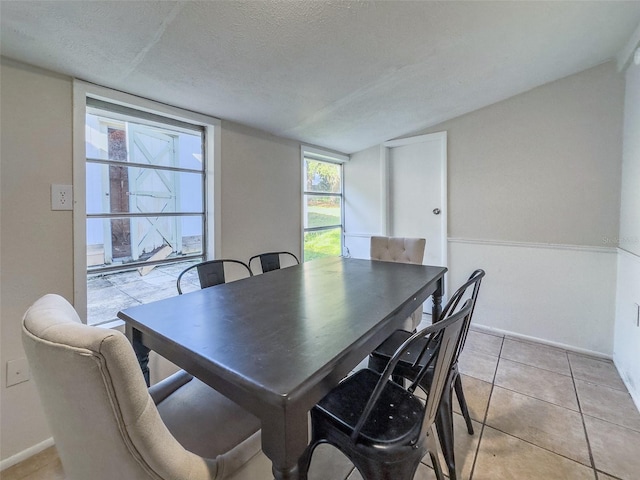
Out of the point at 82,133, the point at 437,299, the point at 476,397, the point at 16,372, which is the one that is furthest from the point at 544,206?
the point at 16,372

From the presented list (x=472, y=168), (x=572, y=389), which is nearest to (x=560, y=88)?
(x=472, y=168)

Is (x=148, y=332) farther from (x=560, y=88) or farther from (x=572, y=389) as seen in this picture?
(x=560, y=88)

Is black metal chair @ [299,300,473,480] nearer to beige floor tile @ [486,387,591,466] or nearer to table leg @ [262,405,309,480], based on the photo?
table leg @ [262,405,309,480]

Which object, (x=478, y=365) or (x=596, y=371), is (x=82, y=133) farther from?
(x=596, y=371)

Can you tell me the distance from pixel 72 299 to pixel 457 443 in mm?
2237

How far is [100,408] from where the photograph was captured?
586mm

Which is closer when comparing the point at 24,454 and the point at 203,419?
the point at 203,419

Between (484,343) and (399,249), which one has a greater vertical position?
(399,249)

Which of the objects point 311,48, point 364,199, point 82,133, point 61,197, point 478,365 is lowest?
point 478,365

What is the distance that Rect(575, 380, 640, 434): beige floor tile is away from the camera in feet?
5.54

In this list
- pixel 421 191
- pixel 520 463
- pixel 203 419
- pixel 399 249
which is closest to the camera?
pixel 203 419

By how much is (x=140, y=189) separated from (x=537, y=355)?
3.41 metres

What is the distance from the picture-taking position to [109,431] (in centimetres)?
60

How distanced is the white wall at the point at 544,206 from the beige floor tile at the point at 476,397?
3.69 ft
